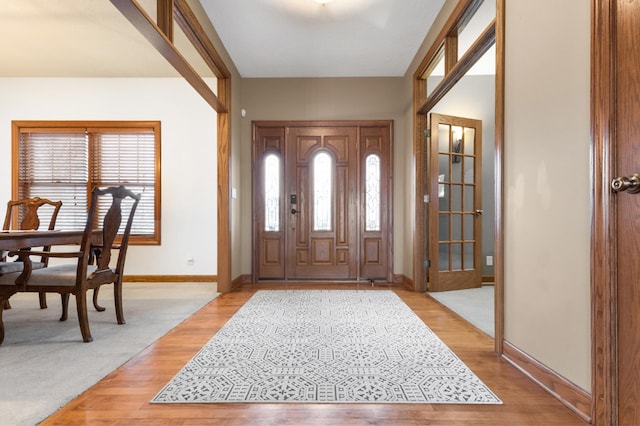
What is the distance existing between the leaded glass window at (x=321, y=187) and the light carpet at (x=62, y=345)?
180 cm

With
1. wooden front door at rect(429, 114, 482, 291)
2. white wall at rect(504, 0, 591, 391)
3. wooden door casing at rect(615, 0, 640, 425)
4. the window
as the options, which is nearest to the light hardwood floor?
white wall at rect(504, 0, 591, 391)

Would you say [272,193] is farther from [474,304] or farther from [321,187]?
[474,304]

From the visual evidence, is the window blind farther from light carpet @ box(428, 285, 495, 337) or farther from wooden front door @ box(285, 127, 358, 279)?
light carpet @ box(428, 285, 495, 337)

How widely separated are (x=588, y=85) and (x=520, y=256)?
35.6 inches

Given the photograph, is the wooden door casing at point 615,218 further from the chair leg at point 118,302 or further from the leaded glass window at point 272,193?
the leaded glass window at point 272,193

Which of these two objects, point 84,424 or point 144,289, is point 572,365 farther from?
point 144,289

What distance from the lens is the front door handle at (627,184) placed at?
120 centimetres

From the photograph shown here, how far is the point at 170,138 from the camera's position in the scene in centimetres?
493

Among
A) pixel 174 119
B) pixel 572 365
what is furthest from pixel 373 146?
pixel 572 365

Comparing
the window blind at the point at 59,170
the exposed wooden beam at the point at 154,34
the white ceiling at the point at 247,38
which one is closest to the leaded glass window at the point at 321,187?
the white ceiling at the point at 247,38

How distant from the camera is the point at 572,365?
1.52 meters

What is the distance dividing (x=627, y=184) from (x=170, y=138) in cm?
494

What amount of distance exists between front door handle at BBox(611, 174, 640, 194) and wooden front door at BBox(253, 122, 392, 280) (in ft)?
12.1

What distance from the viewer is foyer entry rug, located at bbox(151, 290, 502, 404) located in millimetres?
1633
